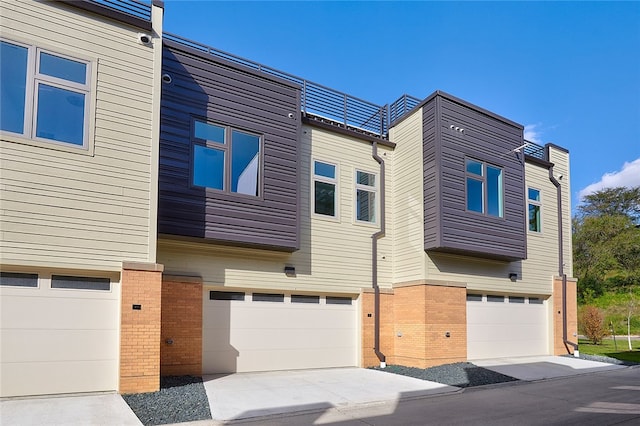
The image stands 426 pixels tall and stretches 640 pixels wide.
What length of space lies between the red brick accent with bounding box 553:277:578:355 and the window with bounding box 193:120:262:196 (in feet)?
34.6

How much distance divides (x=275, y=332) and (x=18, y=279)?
5478 mm

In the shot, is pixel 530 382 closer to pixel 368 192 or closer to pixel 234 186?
pixel 368 192

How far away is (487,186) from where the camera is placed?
13492 mm

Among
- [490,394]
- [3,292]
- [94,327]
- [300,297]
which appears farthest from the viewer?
[300,297]

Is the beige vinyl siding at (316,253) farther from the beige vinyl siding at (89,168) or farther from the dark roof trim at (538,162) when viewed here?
the dark roof trim at (538,162)

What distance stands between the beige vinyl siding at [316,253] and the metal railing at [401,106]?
118cm

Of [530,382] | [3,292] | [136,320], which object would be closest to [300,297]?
[136,320]

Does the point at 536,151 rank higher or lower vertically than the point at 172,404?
higher

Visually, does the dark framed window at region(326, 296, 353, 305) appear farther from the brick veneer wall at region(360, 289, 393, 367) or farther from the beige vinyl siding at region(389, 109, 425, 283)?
the beige vinyl siding at region(389, 109, 425, 283)

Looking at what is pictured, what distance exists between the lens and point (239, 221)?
10.5 m

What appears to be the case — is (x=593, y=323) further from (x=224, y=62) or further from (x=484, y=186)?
(x=224, y=62)

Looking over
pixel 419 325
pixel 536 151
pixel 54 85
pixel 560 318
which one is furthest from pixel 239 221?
pixel 536 151

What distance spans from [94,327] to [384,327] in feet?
23.9

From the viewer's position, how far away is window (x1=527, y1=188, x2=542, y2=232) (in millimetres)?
15672
